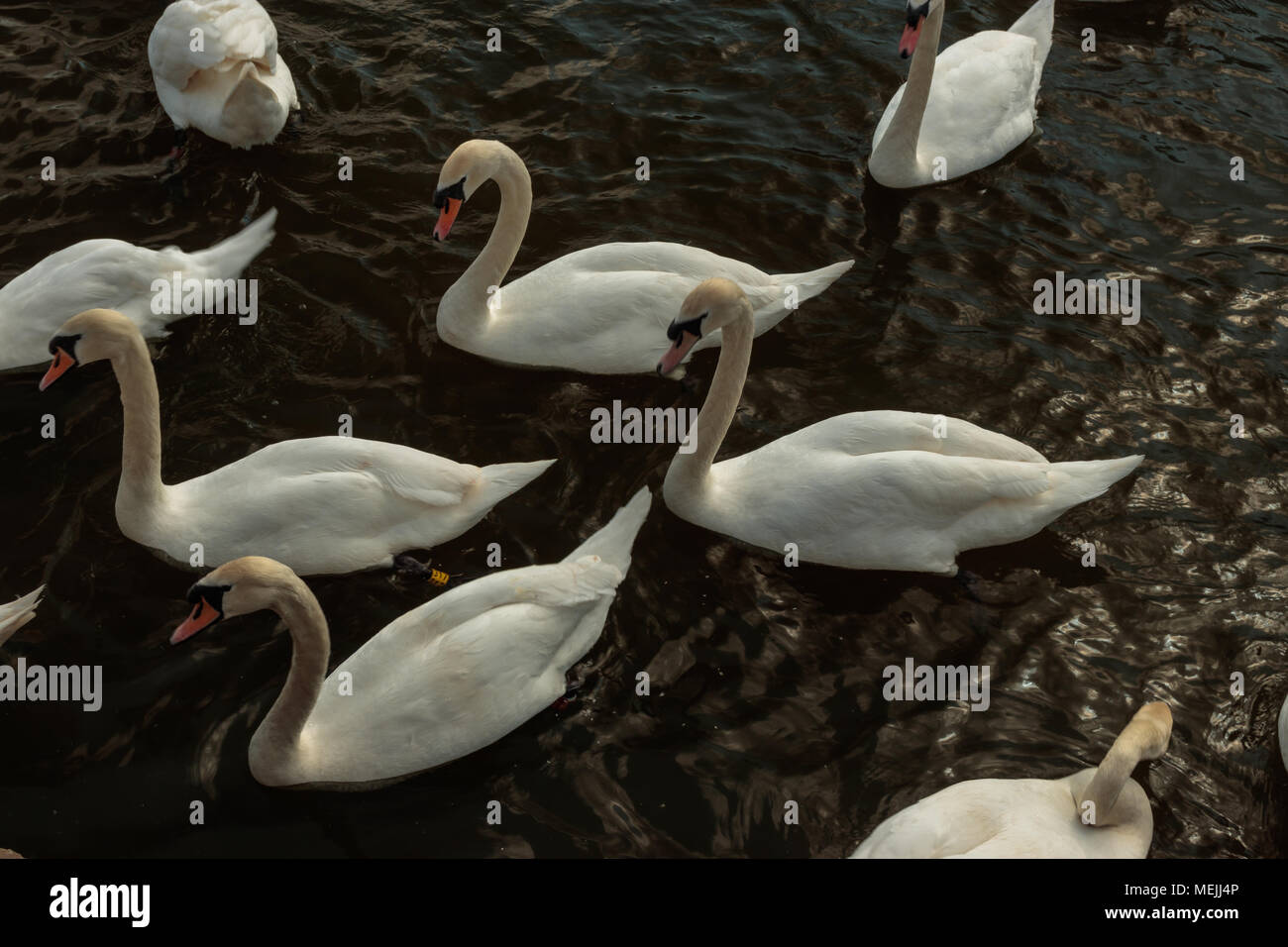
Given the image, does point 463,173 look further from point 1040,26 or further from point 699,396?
point 1040,26

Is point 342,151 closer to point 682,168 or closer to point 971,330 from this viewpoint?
point 682,168

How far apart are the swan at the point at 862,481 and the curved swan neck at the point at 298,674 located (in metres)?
2.35

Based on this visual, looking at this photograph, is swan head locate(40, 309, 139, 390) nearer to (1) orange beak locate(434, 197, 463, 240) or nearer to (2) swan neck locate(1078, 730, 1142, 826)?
(1) orange beak locate(434, 197, 463, 240)

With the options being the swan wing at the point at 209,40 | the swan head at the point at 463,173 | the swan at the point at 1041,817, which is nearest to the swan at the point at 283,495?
the swan head at the point at 463,173

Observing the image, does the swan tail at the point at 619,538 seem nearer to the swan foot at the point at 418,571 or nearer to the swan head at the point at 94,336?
the swan foot at the point at 418,571

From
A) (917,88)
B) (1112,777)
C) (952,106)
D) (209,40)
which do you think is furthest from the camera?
(952,106)

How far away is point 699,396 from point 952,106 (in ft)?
11.5

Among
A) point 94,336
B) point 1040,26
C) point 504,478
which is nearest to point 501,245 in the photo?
point 504,478

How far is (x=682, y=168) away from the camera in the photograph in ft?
33.6

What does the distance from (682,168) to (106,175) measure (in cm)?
442

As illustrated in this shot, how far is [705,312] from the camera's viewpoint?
7340 mm

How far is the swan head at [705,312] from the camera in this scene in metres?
7.29

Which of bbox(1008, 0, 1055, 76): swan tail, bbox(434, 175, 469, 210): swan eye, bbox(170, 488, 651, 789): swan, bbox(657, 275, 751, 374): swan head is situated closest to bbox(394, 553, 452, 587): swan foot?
bbox(170, 488, 651, 789): swan

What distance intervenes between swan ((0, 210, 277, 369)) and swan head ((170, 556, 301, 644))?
3120mm
